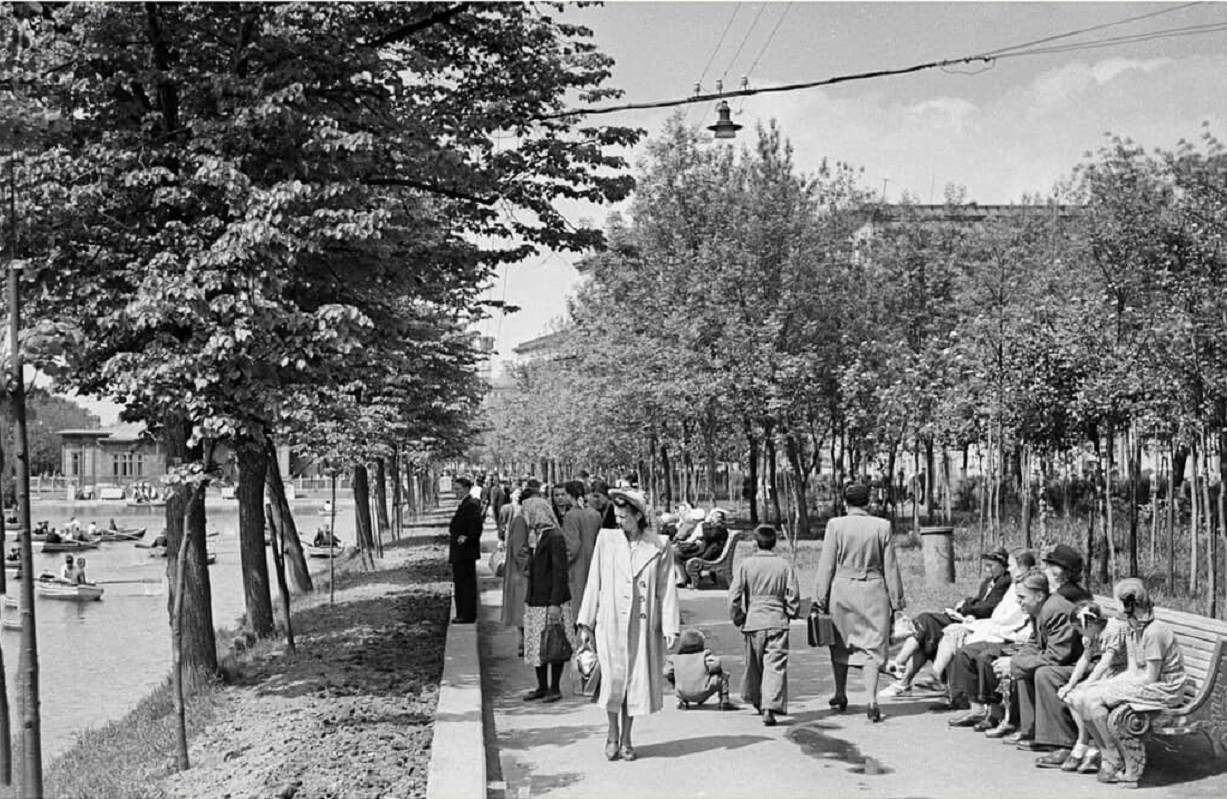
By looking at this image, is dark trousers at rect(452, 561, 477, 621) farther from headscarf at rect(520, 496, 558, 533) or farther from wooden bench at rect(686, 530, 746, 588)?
wooden bench at rect(686, 530, 746, 588)

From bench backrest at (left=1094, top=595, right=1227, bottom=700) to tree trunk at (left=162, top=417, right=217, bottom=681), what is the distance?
25.0 ft

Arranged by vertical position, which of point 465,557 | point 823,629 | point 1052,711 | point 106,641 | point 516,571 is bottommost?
point 106,641

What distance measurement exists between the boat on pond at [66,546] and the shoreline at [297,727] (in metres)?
43.5

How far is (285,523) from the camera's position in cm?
2094

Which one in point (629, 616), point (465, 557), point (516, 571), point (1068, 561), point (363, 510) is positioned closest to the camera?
point (629, 616)

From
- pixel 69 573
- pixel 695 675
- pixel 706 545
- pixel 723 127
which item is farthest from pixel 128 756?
pixel 69 573

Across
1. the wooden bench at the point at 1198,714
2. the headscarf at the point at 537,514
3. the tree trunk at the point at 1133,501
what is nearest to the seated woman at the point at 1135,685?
the wooden bench at the point at 1198,714

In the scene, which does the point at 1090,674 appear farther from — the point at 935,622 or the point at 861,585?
the point at 935,622

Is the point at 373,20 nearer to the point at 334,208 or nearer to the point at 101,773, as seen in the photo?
the point at 334,208

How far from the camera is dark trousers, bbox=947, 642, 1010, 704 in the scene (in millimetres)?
9383

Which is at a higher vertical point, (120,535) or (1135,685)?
(1135,685)

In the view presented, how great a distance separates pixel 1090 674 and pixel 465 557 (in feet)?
24.3

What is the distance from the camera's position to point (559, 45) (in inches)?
532

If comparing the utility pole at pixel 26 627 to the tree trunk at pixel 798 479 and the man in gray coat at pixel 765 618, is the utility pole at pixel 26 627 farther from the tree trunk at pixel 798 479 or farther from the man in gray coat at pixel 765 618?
the tree trunk at pixel 798 479
